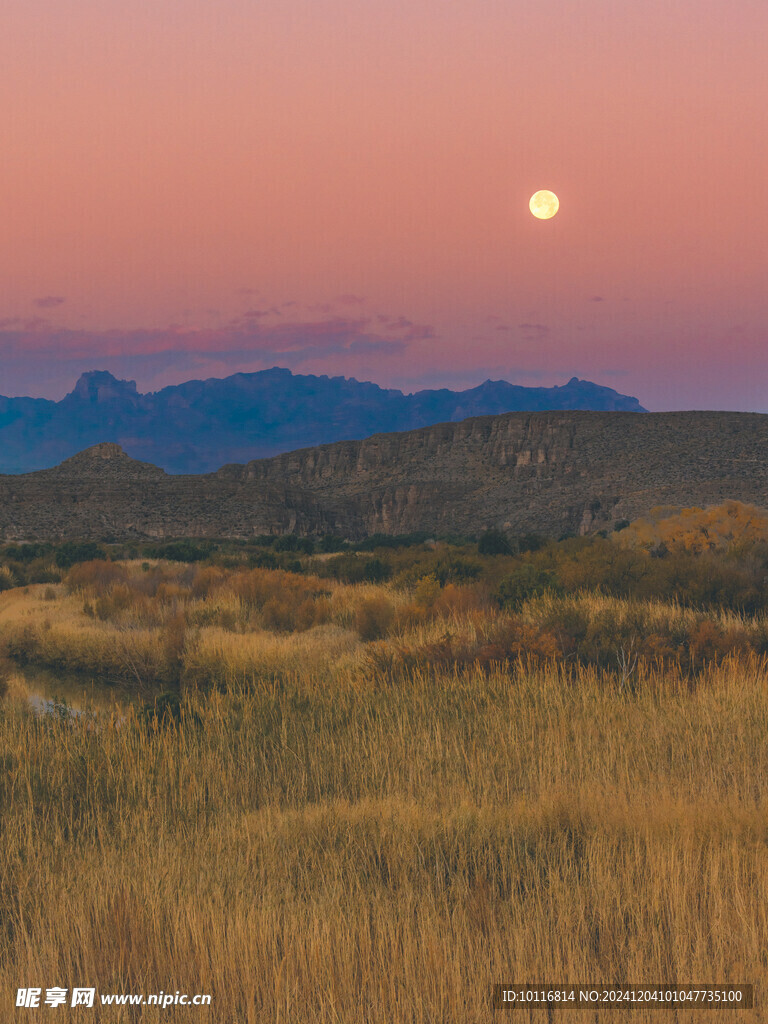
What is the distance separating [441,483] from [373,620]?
80.0 m

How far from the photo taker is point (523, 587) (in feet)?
53.1

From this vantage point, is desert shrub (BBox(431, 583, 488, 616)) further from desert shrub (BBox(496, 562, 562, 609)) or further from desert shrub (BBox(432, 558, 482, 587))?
desert shrub (BBox(432, 558, 482, 587))

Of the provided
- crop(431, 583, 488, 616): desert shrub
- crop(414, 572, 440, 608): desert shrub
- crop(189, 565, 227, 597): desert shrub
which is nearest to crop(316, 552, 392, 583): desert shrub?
crop(189, 565, 227, 597): desert shrub

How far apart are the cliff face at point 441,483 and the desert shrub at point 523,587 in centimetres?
4639

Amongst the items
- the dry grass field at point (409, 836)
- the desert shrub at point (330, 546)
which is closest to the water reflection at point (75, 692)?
the dry grass field at point (409, 836)

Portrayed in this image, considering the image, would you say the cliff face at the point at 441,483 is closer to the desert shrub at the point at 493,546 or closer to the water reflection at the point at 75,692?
the desert shrub at the point at 493,546

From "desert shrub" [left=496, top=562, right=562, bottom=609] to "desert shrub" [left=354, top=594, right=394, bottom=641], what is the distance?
2273mm

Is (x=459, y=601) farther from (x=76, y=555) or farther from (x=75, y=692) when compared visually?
(x=76, y=555)

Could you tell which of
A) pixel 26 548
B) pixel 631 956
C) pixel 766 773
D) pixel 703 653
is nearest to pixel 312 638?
pixel 703 653

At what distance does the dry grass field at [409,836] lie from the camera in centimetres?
369

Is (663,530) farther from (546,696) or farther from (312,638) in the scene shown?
(546,696)

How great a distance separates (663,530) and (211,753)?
20.2 meters

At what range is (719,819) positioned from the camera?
501 cm

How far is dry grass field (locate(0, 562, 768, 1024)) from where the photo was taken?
3693 millimetres
